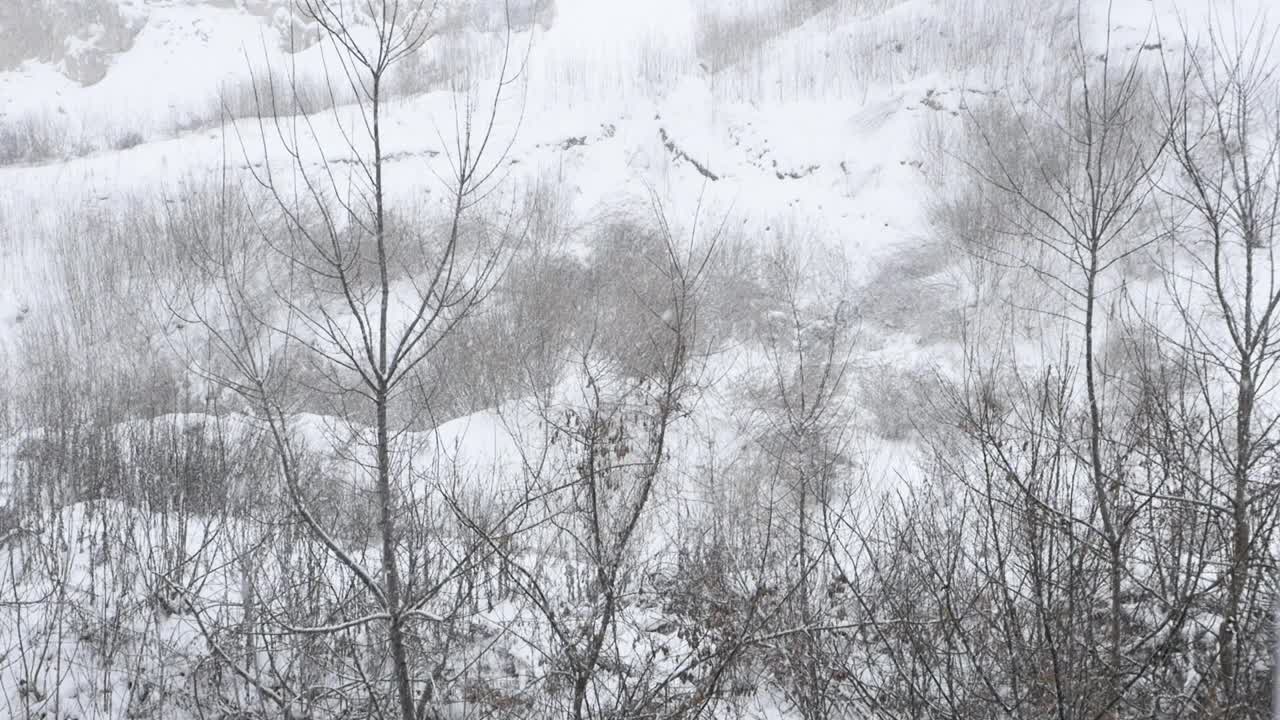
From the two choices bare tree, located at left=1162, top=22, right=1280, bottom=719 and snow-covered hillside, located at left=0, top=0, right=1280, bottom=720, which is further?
snow-covered hillside, located at left=0, top=0, right=1280, bottom=720

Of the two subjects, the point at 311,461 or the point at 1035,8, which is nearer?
the point at 311,461

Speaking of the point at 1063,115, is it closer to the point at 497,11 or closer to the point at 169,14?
the point at 497,11

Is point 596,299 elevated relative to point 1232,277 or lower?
lower

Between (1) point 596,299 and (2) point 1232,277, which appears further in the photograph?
(1) point 596,299

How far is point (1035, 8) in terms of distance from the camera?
19562 millimetres

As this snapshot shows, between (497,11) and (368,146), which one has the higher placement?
(497,11)

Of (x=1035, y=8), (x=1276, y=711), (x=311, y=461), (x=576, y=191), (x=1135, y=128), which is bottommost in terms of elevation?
(x=311, y=461)

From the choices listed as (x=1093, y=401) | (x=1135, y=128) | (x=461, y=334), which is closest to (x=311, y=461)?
(x=461, y=334)

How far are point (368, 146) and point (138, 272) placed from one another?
6983 mm

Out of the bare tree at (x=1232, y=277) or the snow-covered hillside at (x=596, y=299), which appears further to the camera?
the snow-covered hillside at (x=596, y=299)

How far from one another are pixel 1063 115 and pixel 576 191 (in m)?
12.2

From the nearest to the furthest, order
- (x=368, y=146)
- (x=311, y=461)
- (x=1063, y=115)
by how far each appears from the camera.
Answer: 1. (x=311, y=461)
2. (x=1063, y=115)
3. (x=368, y=146)

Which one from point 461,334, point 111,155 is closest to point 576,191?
point 461,334

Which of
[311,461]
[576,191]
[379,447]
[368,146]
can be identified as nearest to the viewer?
[379,447]
